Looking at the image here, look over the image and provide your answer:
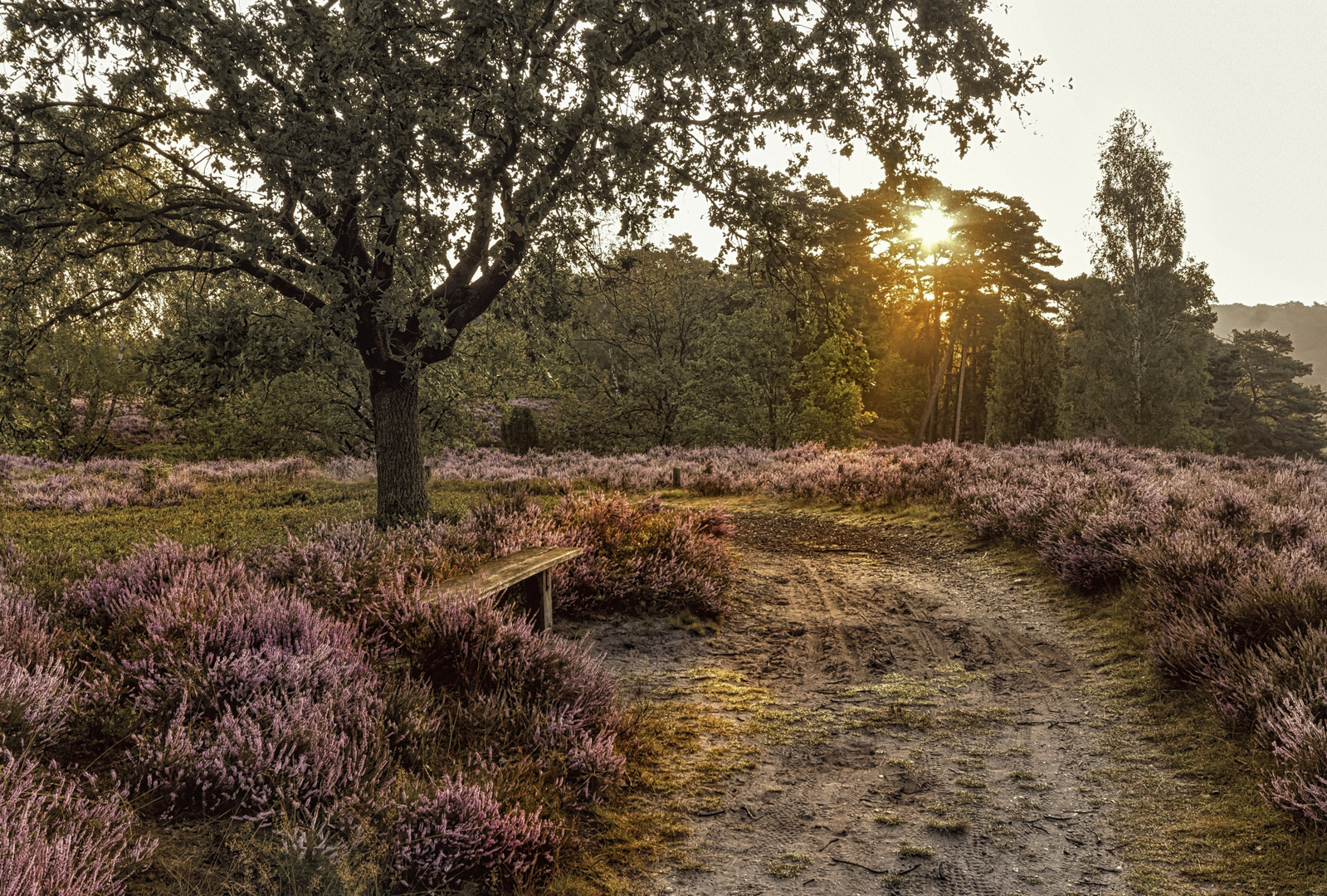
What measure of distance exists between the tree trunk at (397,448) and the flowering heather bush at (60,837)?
21.5ft

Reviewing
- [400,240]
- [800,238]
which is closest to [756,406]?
[800,238]

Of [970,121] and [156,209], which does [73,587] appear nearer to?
[156,209]

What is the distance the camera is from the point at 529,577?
6.10m

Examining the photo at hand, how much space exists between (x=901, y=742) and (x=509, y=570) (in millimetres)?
3262

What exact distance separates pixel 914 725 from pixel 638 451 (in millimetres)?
21207

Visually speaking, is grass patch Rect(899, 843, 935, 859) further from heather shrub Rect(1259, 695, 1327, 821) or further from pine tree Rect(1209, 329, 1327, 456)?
pine tree Rect(1209, 329, 1327, 456)

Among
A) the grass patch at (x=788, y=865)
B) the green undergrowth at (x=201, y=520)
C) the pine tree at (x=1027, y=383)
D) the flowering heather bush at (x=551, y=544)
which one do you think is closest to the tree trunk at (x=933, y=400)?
Result: the pine tree at (x=1027, y=383)

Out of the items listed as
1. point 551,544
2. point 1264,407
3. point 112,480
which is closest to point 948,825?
point 551,544

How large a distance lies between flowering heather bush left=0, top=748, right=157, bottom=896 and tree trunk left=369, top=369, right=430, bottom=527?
6556 millimetres

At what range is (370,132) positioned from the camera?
19.7 feet

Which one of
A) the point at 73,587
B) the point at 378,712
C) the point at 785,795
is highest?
the point at 73,587

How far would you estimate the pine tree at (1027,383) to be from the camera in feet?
96.3

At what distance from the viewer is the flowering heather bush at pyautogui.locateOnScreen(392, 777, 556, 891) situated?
2707 mm

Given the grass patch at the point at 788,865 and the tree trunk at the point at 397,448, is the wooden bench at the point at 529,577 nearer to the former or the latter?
the grass patch at the point at 788,865
